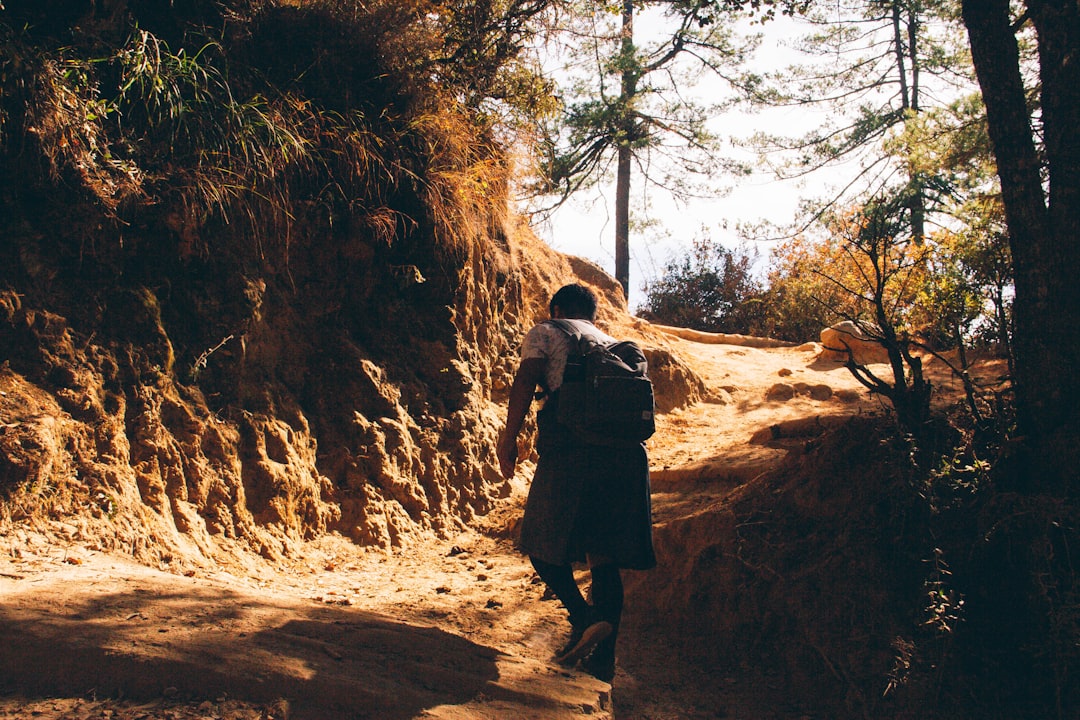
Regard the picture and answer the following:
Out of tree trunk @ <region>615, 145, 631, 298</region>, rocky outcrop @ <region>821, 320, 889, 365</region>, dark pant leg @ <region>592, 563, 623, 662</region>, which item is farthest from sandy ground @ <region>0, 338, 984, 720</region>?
tree trunk @ <region>615, 145, 631, 298</region>

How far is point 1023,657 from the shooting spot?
12.7ft

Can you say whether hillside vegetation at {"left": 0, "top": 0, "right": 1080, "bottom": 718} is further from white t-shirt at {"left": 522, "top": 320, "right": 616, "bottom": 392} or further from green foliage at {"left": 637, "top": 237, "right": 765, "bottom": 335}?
green foliage at {"left": 637, "top": 237, "right": 765, "bottom": 335}

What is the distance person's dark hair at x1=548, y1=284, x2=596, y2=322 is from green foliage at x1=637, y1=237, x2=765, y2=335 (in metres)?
14.3

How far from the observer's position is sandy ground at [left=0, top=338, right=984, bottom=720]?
2.38 meters

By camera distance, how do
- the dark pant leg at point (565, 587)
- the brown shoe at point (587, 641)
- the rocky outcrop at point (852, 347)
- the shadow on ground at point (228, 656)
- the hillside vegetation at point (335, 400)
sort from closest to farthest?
the shadow on ground at point (228, 656), the brown shoe at point (587, 641), the dark pant leg at point (565, 587), the hillside vegetation at point (335, 400), the rocky outcrop at point (852, 347)

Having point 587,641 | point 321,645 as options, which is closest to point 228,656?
point 321,645

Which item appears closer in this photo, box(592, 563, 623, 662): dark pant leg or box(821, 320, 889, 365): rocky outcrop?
box(592, 563, 623, 662): dark pant leg

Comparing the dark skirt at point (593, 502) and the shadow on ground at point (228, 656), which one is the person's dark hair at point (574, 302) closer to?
the dark skirt at point (593, 502)

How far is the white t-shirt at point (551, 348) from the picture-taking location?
3.63m

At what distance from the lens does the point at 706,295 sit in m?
18.7

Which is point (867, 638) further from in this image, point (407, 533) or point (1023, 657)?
point (407, 533)

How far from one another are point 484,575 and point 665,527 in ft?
4.12

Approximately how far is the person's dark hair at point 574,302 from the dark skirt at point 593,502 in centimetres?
59

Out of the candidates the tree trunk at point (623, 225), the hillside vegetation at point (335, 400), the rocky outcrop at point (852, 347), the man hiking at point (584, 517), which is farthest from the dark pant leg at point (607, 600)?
the tree trunk at point (623, 225)
